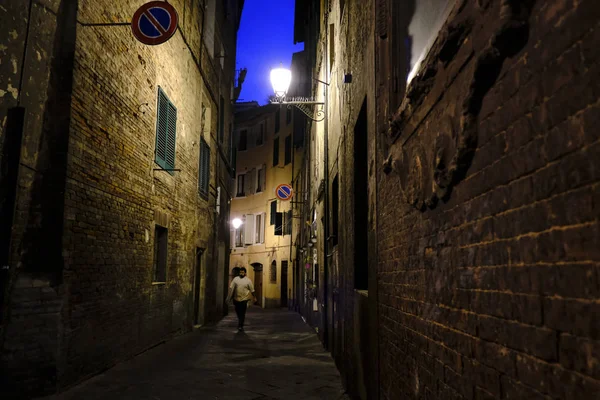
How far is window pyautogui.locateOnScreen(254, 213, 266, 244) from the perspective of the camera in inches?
1172

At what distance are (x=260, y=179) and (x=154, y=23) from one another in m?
23.2

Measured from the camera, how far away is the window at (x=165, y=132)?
9445 millimetres

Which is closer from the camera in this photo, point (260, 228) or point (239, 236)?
point (260, 228)

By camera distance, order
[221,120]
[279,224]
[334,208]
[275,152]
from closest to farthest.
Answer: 1. [334,208]
2. [221,120]
3. [279,224]
4. [275,152]

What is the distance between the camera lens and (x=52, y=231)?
5828 millimetres

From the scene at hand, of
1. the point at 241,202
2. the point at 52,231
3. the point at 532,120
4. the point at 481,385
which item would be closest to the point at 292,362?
the point at 52,231

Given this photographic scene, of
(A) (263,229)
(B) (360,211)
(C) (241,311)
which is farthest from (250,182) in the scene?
(B) (360,211)

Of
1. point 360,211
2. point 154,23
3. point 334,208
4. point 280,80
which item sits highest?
point 280,80

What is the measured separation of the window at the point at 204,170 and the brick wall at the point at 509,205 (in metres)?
11.2

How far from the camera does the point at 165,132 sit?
388 inches

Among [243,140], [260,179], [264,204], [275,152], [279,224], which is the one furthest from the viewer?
[243,140]

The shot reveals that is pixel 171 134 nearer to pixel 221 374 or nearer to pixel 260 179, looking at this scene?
pixel 221 374

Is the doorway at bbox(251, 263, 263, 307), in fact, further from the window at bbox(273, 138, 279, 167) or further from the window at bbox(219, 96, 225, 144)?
the window at bbox(219, 96, 225, 144)

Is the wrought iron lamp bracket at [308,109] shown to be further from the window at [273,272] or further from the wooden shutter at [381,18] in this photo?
the window at [273,272]
